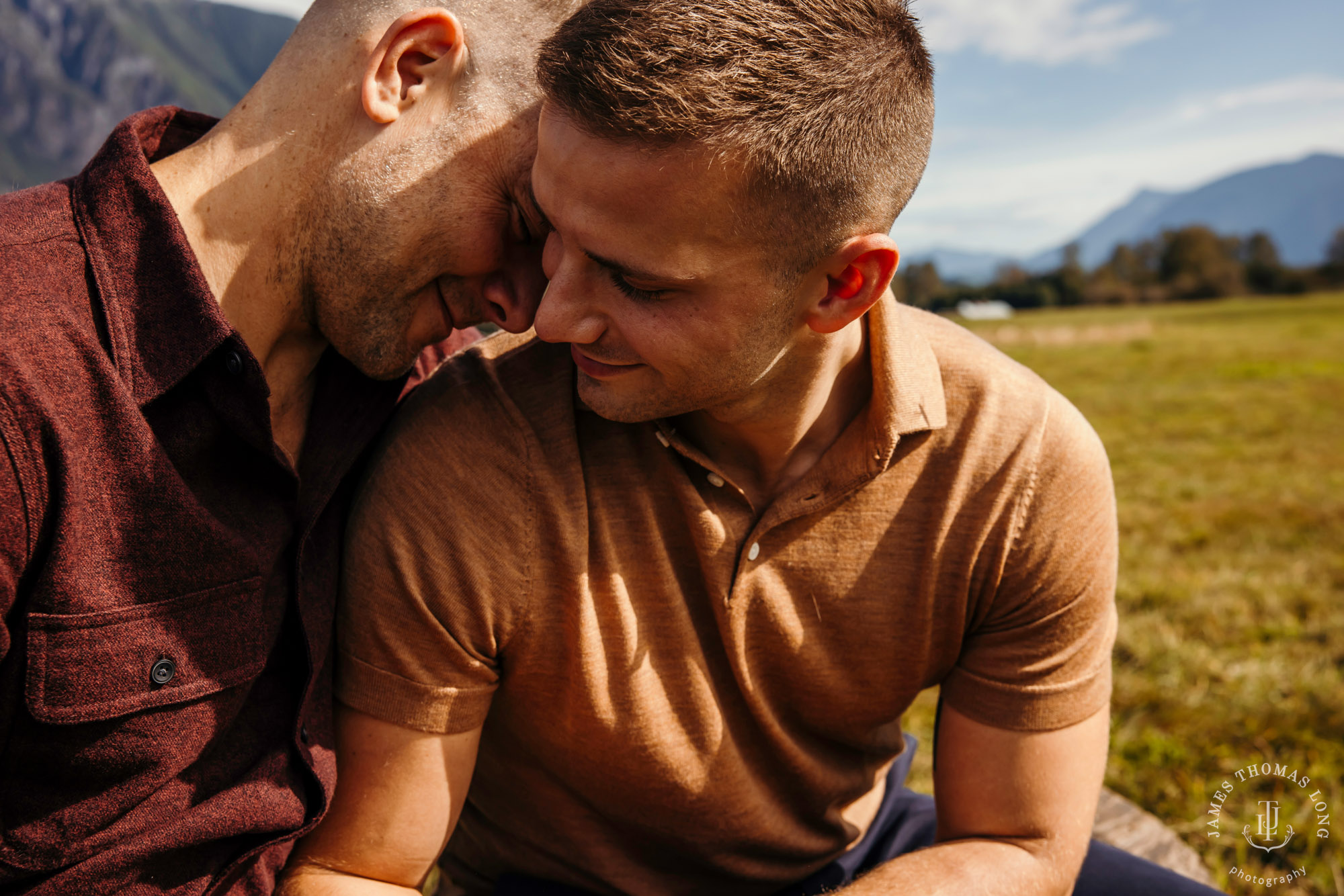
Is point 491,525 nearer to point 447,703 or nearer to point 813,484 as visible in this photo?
point 447,703

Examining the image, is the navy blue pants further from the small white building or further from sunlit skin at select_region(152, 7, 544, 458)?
the small white building

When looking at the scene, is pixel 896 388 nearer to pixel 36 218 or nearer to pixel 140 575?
pixel 140 575

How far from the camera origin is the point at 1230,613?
5.74 m

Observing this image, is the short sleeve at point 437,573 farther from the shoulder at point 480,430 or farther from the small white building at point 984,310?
the small white building at point 984,310

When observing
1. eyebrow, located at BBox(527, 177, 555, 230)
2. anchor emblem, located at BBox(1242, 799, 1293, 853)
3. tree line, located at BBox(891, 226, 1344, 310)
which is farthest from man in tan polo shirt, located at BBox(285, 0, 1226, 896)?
tree line, located at BBox(891, 226, 1344, 310)

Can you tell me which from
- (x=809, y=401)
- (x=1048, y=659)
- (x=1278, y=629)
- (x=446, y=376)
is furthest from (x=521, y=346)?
(x=1278, y=629)

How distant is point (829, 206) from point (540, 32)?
0.80 meters

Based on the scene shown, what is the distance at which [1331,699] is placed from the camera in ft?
15.1

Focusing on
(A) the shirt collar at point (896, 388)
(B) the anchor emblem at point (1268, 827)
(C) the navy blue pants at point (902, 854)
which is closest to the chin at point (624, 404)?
(A) the shirt collar at point (896, 388)

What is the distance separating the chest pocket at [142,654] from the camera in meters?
1.67

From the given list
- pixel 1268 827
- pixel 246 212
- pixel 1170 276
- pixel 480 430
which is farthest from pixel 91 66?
pixel 1170 276

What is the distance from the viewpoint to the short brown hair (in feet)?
5.89

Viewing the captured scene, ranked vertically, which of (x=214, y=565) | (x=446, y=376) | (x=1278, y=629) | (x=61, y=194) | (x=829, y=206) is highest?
(x=829, y=206)

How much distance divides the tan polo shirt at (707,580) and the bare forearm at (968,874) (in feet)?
0.95
